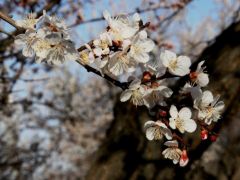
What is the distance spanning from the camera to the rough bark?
140 inches

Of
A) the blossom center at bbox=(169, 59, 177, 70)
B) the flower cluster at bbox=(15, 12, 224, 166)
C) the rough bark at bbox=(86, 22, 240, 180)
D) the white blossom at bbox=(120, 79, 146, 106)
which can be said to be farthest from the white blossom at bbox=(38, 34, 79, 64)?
the rough bark at bbox=(86, 22, 240, 180)

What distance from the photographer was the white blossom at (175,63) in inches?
62.4

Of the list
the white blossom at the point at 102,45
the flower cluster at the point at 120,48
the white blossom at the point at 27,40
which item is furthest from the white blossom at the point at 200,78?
the white blossom at the point at 27,40

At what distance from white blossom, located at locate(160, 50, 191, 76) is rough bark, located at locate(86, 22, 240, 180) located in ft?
6.10

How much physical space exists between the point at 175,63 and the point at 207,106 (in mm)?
239

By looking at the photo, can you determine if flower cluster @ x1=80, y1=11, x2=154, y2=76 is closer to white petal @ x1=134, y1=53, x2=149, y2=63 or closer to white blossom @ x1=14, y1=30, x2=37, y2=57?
white petal @ x1=134, y1=53, x2=149, y2=63

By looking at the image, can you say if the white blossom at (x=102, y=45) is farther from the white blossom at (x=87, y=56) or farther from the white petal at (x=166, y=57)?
the white petal at (x=166, y=57)

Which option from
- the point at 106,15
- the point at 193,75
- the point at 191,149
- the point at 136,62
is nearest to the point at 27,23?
the point at 106,15

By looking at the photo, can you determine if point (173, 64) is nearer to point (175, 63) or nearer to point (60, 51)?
point (175, 63)

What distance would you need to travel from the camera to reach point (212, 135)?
1.73 metres

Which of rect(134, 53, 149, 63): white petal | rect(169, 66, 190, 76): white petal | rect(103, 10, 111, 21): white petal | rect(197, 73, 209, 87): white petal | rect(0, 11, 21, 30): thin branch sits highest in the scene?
rect(0, 11, 21, 30): thin branch

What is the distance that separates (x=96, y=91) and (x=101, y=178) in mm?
14256

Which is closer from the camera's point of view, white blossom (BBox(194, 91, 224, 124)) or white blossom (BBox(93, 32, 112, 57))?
white blossom (BBox(93, 32, 112, 57))

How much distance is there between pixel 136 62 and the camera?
5.23 feet
